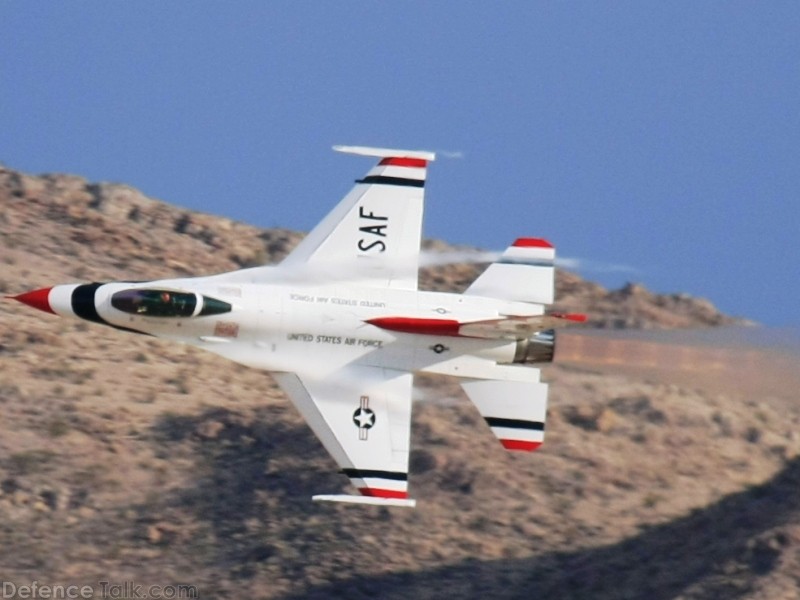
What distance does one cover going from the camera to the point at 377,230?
3550 centimetres

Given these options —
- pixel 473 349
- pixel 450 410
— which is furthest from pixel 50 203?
pixel 473 349

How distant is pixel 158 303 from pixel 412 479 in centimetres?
754

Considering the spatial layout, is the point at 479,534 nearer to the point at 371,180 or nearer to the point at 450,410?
the point at 450,410

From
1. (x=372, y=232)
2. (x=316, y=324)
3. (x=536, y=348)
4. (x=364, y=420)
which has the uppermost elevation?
(x=372, y=232)

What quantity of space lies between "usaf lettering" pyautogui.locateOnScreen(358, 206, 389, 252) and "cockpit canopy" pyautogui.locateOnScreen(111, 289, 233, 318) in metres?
3.67

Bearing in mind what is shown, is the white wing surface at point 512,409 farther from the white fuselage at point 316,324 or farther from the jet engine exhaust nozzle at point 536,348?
the jet engine exhaust nozzle at point 536,348

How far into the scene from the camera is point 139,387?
128ft

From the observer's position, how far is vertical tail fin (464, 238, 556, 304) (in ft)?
115

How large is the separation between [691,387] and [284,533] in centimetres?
1002

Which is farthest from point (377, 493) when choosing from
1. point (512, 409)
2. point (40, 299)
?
point (40, 299)

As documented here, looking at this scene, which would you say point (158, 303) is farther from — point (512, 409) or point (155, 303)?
point (512, 409)

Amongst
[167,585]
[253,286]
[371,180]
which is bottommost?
[167,585]

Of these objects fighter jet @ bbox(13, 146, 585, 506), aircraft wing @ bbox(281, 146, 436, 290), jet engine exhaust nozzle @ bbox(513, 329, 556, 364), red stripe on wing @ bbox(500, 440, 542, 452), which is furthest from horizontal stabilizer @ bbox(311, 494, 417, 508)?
aircraft wing @ bbox(281, 146, 436, 290)

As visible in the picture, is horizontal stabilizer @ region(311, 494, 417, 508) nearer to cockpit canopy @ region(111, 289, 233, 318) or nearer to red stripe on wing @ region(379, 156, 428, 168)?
cockpit canopy @ region(111, 289, 233, 318)
